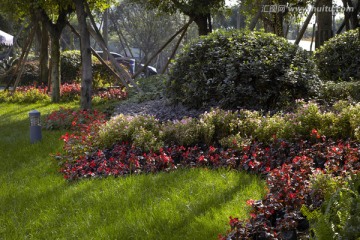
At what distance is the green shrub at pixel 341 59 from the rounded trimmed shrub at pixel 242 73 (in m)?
2.32

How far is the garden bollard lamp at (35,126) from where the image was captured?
787cm

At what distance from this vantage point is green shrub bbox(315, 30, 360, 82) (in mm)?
10422

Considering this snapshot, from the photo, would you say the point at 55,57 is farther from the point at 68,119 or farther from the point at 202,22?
the point at 68,119

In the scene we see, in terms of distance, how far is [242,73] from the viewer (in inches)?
308

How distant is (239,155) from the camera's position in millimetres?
5781

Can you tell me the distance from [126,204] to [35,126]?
3795 millimetres

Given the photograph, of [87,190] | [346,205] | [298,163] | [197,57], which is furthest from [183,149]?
[346,205]

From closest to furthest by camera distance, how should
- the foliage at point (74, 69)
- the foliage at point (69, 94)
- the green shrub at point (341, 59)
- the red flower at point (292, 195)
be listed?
the red flower at point (292, 195)
the green shrub at point (341, 59)
the foliage at point (69, 94)
the foliage at point (74, 69)

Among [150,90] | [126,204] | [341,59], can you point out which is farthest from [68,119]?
[341,59]

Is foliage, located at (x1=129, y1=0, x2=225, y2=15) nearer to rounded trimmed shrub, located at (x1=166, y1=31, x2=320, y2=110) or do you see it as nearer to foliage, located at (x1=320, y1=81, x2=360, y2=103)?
rounded trimmed shrub, located at (x1=166, y1=31, x2=320, y2=110)

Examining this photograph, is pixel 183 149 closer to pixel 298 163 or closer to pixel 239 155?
pixel 239 155

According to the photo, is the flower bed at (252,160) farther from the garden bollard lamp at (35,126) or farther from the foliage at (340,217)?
the garden bollard lamp at (35,126)

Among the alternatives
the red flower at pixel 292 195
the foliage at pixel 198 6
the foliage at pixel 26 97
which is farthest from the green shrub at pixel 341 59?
the foliage at pixel 26 97

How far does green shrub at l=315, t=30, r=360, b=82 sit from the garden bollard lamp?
6.09m
